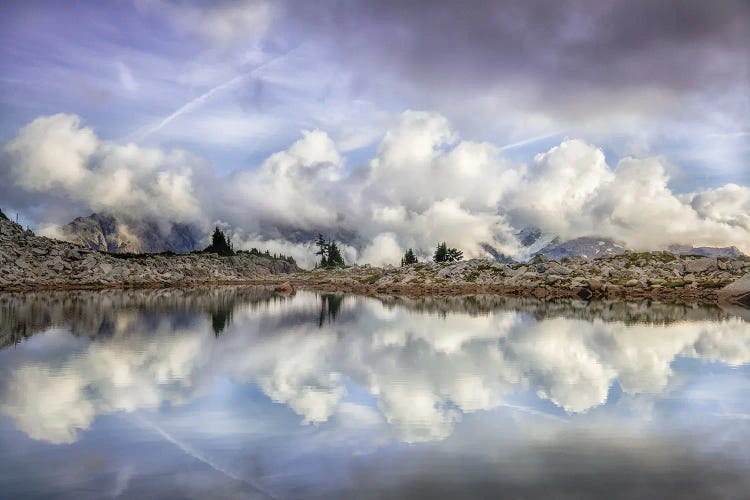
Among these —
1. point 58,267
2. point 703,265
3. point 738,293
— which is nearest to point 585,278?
point 703,265

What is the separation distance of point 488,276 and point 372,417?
361ft

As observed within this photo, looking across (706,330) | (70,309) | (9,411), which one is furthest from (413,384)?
(70,309)

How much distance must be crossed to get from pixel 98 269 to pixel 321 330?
10214cm

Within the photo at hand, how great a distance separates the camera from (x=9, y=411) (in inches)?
677

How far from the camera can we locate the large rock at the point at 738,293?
76625 millimetres

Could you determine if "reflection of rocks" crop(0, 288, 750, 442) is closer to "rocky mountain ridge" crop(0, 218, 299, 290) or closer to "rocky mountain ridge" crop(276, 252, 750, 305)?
"rocky mountain ridge" crop(276, 252, 750, 305)

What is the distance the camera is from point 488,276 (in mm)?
124250

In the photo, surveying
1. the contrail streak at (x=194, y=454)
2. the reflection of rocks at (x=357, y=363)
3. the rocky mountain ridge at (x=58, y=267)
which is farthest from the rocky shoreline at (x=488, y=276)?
the contrail streak at (x=194, y=454)

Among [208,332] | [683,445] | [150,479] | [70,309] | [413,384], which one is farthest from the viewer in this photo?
[70,309]

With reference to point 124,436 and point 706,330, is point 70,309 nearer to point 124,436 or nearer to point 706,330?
point 124,436

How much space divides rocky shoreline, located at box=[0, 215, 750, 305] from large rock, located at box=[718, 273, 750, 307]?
189mm

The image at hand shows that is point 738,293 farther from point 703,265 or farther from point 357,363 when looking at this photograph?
point 357,363

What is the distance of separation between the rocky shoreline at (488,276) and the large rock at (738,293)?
189 millimetres

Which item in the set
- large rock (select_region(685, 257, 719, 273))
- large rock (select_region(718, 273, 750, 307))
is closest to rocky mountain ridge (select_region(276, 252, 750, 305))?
large rock (select_region(685, 257, 719, 273))
